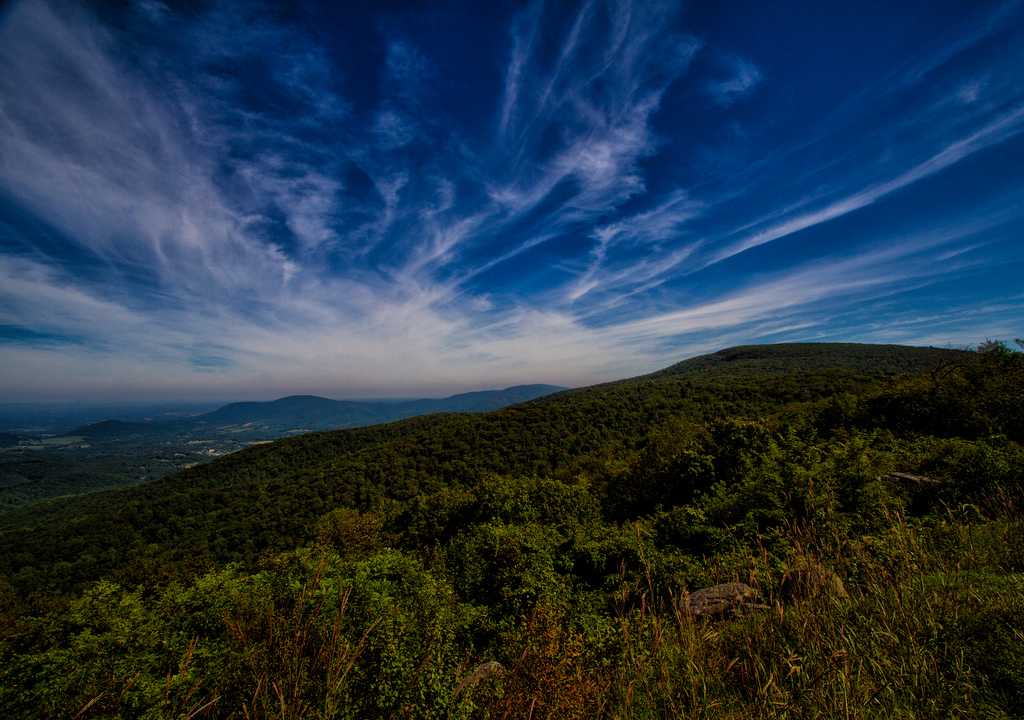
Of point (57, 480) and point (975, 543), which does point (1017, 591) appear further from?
point (57, 480)

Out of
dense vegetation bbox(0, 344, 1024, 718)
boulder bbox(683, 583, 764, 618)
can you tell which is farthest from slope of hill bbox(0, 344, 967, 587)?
boulder bbox(683, 583, 764, 618)

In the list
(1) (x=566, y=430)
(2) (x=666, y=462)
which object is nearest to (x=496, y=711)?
(2) (x=666, y=462)

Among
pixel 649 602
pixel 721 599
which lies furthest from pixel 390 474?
pixel 721 599

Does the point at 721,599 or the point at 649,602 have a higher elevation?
the point at 721,599

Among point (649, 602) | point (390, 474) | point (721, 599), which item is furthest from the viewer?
point (390, 474)

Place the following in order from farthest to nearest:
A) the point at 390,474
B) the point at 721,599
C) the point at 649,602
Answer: the point at 390,474 < the point at 649,602 < the point at 721,599

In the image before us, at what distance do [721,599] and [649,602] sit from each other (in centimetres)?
298

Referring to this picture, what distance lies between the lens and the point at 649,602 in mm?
6703

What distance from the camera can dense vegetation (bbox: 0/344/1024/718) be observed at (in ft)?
6.59

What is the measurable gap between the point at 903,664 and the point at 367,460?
5788 cm

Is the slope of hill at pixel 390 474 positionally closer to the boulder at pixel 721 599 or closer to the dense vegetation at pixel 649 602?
the dense vegetation at pixel 649 602

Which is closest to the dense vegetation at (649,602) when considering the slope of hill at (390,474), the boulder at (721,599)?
the boulder at (721,599)

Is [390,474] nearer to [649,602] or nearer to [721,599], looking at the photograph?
[649,602]

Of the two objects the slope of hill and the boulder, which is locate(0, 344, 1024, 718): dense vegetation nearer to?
the boulder
